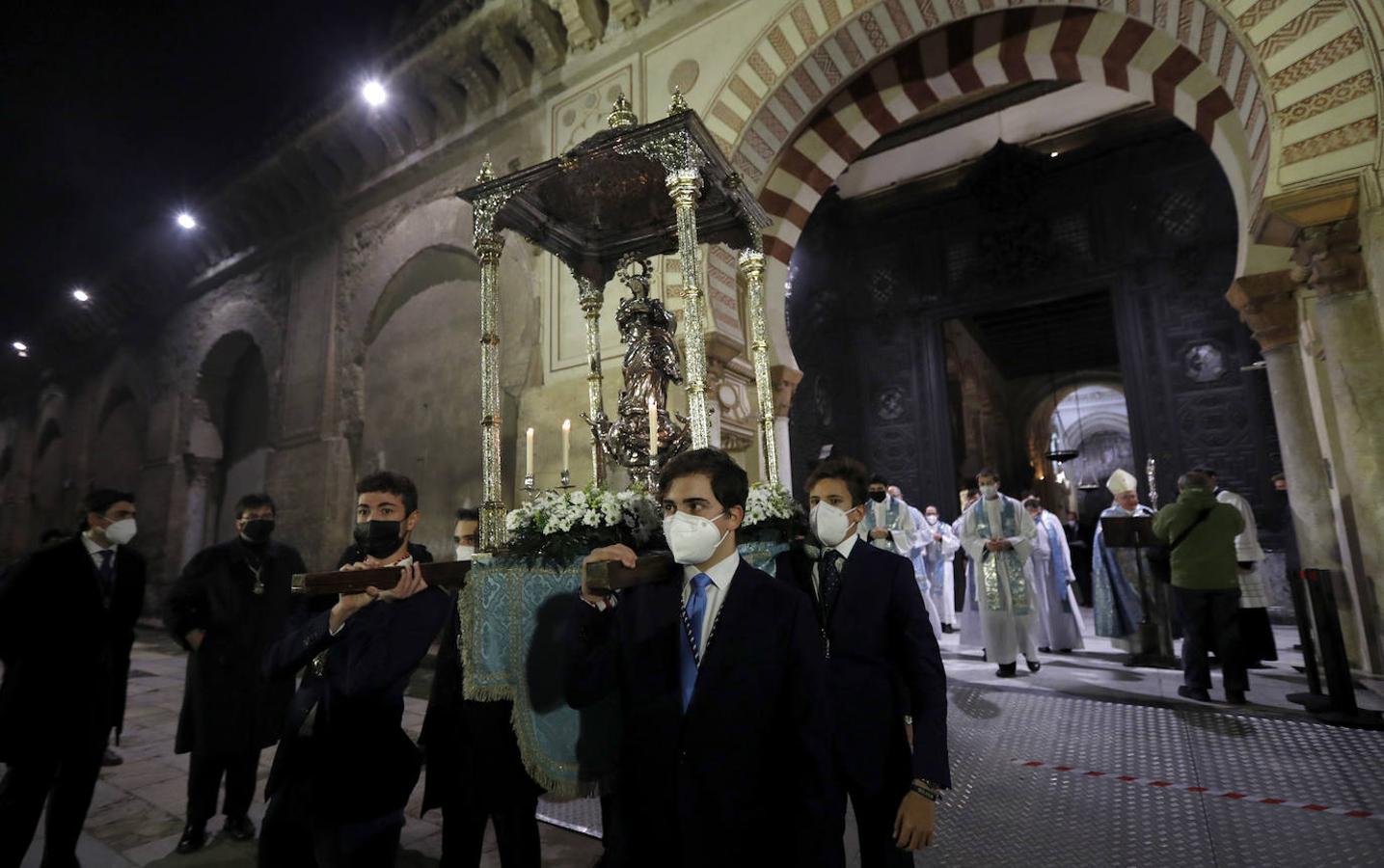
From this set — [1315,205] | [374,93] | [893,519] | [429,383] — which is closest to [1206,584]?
[1315,205]

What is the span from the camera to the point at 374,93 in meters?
8.36

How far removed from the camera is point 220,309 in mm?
11461

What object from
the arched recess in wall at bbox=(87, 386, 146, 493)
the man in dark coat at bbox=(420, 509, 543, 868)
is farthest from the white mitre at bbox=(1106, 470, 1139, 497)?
the arched recess in wall at bbox=(87, 386, 146, 493)

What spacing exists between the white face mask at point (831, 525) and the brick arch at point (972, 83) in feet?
14.5

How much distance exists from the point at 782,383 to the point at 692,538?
455cm

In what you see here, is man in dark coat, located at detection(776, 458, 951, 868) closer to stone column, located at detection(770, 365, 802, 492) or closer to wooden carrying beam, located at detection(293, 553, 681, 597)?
wooden carrying beam, located at detection(293, 553, 681, 597)

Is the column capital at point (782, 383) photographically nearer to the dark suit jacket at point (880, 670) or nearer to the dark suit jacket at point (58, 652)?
the dark suit jacket at point (880, 670)

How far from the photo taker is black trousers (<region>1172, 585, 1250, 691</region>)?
4.43 m

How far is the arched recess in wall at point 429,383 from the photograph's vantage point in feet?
27.5

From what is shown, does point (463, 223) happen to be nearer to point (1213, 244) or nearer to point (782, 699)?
point (782, 699)

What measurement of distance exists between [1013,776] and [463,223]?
764cm

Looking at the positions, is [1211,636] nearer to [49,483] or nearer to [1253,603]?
[1253,603]

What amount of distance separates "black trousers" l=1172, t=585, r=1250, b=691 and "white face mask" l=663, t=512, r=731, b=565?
4568 mm

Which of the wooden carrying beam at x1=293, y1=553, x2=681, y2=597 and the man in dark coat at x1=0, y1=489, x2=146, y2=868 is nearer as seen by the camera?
the wooden carrying beam at x1=293, y1=553, x2=681, y2=597
